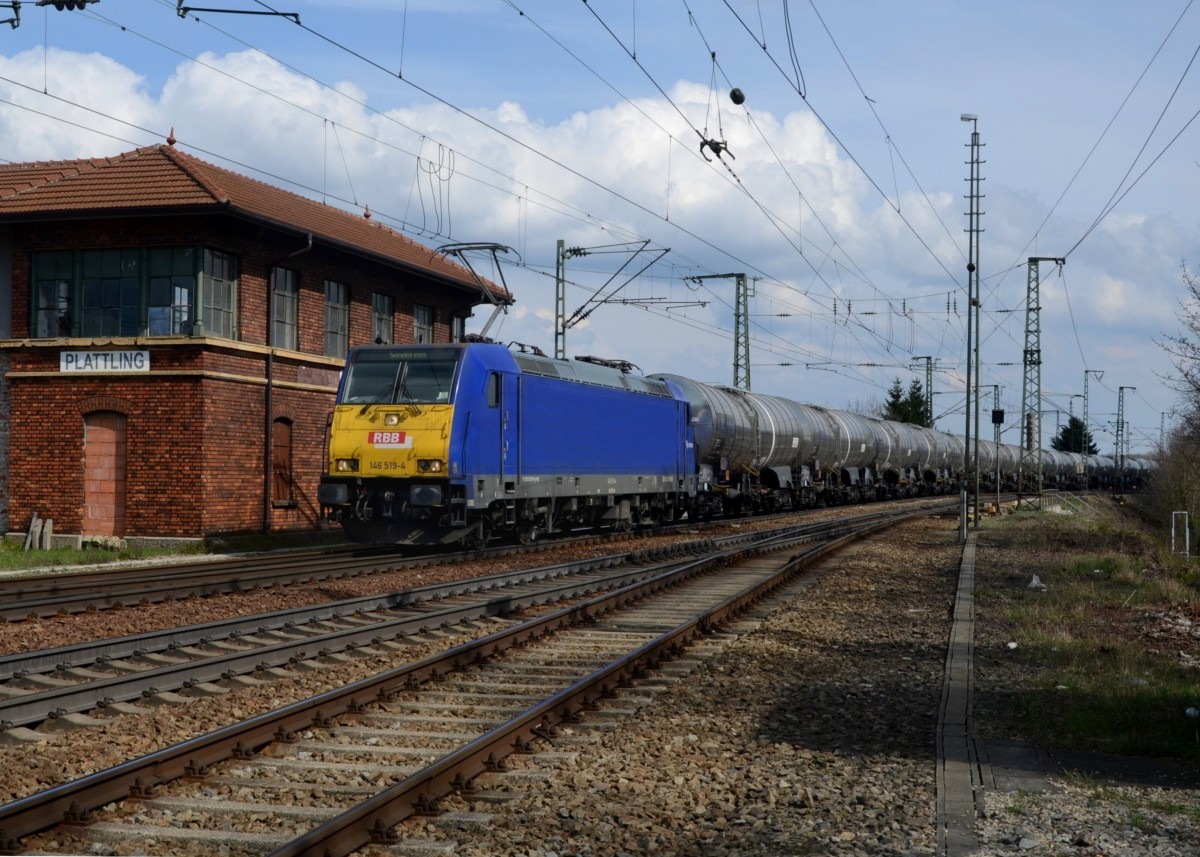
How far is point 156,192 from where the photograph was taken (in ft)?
75.1

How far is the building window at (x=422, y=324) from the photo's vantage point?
3010cm

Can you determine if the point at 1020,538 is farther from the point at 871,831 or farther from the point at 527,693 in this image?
the point at 871,831

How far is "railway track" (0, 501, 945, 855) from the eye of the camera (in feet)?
17.5

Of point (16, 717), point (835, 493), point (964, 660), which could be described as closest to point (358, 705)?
point (16, 717)

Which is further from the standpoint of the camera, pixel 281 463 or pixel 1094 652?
pixel 281 463

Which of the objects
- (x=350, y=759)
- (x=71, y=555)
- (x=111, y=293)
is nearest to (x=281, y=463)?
(x=111, y=293)

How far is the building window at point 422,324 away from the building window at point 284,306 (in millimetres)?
4998

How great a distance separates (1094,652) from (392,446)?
36.1ft

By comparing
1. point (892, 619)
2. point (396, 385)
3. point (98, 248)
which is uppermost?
point (98, 248)

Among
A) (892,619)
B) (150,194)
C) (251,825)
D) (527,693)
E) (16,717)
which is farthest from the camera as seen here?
(150,194)

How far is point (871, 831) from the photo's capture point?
18.4ft

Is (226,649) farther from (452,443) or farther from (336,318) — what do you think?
(336,318)

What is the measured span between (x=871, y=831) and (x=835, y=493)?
1645 inches

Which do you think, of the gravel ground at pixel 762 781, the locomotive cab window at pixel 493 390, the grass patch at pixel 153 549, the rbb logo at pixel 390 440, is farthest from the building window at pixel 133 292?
the gravel ground at pixel 762 781
